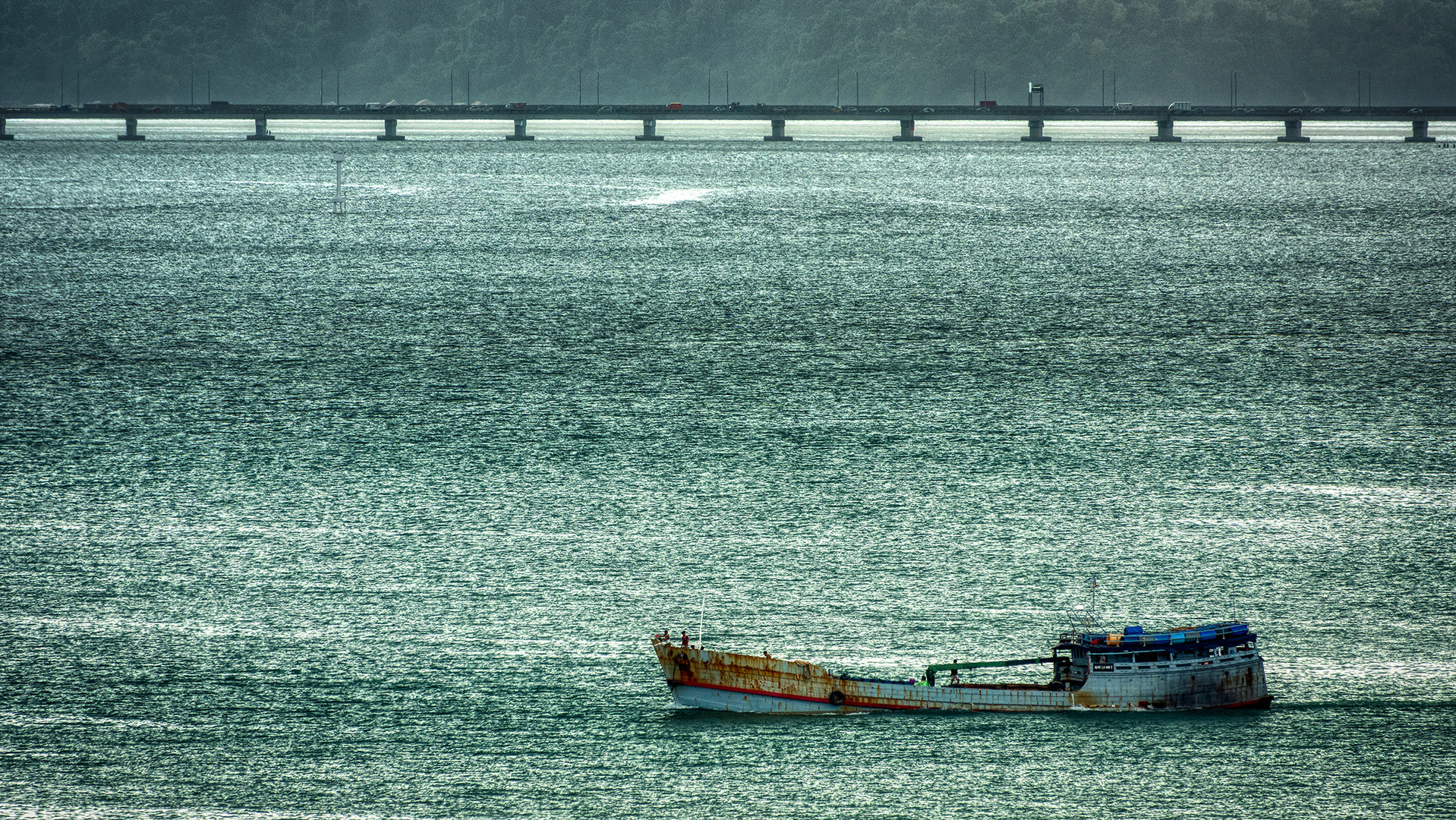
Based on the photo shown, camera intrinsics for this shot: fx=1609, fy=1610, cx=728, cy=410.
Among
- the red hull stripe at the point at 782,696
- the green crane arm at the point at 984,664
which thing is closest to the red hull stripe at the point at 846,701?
the red hull stripe at the point at 782,696

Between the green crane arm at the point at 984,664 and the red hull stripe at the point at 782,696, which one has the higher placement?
the green crane arm at the point at 984,664

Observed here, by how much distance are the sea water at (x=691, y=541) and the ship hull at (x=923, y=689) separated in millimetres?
437

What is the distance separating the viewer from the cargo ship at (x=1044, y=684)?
36.4 metres

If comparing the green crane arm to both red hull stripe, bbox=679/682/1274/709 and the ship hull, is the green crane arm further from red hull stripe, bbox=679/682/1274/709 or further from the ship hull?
red hull stripe, bbox=679/682/1274/709

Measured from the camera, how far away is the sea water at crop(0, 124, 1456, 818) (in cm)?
3331

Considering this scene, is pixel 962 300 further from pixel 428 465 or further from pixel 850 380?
pixel 428 465

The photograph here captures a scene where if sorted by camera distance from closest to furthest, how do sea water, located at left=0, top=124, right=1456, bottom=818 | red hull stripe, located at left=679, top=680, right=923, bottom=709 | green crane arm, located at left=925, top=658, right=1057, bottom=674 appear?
sea water, located at left=0, top=124, right=1456, bottom=818 → red hull stripe, located at left=679, top=680, right=923, bottom=709 → green crane arm, located at left=925, top=658, right=1057, bottom=674

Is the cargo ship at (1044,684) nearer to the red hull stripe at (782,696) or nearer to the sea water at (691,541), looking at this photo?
the red hull stripe at (782,696)

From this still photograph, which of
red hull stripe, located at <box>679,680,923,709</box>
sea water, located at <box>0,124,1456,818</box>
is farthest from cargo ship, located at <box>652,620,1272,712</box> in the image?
sea water, located at <box>0,124,1456,818</box>

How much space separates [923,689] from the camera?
3641cm

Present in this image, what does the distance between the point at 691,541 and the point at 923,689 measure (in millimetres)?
14972

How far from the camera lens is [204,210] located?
188 m

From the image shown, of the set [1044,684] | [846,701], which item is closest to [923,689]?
[846,701]

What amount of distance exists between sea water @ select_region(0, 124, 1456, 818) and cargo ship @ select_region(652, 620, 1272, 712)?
0.47 metres
